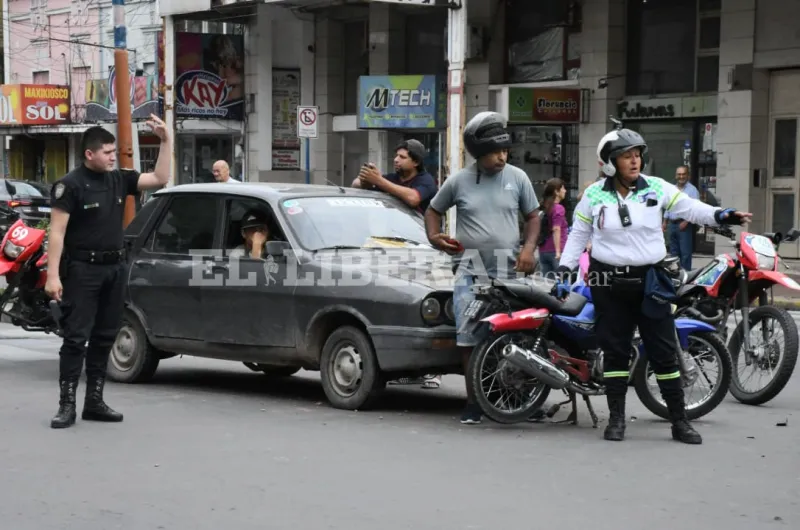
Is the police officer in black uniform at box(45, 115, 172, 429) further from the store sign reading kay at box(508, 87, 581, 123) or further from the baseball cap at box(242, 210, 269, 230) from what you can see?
the store sign reading kay at box(508, 87, 581, 123)

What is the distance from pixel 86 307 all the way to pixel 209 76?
2365cm

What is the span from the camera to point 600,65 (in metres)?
23.5

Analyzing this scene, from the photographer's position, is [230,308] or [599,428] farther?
[230,308]

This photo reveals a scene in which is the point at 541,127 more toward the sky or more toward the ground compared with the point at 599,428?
more toward the sky

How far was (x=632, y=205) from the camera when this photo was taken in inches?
300

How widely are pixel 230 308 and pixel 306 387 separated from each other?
1165 mm

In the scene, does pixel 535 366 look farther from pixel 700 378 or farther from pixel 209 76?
pixel 209 76

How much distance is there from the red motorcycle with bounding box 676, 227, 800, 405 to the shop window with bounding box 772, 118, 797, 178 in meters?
12.4

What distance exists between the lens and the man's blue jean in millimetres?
18984

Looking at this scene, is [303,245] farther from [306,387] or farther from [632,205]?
[632,205]

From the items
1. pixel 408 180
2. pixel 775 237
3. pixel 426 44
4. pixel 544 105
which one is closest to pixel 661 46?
pixel 544 105

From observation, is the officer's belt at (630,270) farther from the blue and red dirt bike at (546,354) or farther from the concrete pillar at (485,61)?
the concrete pillar at (485,61)

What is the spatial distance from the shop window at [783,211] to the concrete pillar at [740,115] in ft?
0.58

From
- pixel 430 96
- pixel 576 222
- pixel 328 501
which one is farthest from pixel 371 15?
pixel 328 501
